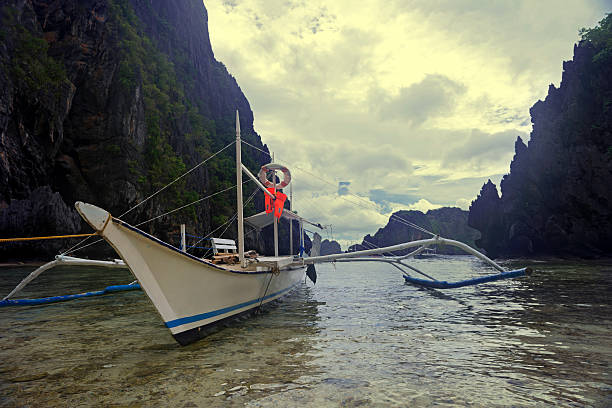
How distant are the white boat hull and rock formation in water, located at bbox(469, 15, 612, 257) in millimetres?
55825

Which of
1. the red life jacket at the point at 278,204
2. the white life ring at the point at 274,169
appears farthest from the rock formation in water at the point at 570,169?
the red life jacket at the point at 278,204

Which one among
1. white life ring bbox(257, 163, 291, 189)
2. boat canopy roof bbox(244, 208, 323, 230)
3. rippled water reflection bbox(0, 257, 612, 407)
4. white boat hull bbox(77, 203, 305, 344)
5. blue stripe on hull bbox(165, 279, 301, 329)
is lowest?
rippled water reflection bbox(0, 257, 612, 407)

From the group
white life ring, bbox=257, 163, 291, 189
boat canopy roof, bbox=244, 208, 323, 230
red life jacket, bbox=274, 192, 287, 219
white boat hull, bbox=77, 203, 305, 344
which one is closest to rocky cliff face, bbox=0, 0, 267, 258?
boat canopy roof, bbox=244, 208, 323, 230

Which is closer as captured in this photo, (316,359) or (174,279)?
(316,359)

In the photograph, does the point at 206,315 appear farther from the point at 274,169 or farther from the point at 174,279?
the point at 274,169

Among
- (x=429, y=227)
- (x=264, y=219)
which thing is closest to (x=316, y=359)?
(x=264, y=219)

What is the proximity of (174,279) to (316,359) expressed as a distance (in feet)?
9.52

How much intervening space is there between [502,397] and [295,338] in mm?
4030

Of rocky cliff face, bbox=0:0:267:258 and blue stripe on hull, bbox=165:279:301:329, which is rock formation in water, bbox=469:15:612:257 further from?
blue stripe on hull, bbox=165:279:301:329

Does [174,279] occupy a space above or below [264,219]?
below

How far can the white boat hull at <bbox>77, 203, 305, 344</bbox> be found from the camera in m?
5.54

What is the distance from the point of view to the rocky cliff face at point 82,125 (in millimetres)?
27781

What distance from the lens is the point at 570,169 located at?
49.9 m

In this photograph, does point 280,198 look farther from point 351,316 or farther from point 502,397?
point 502,397
